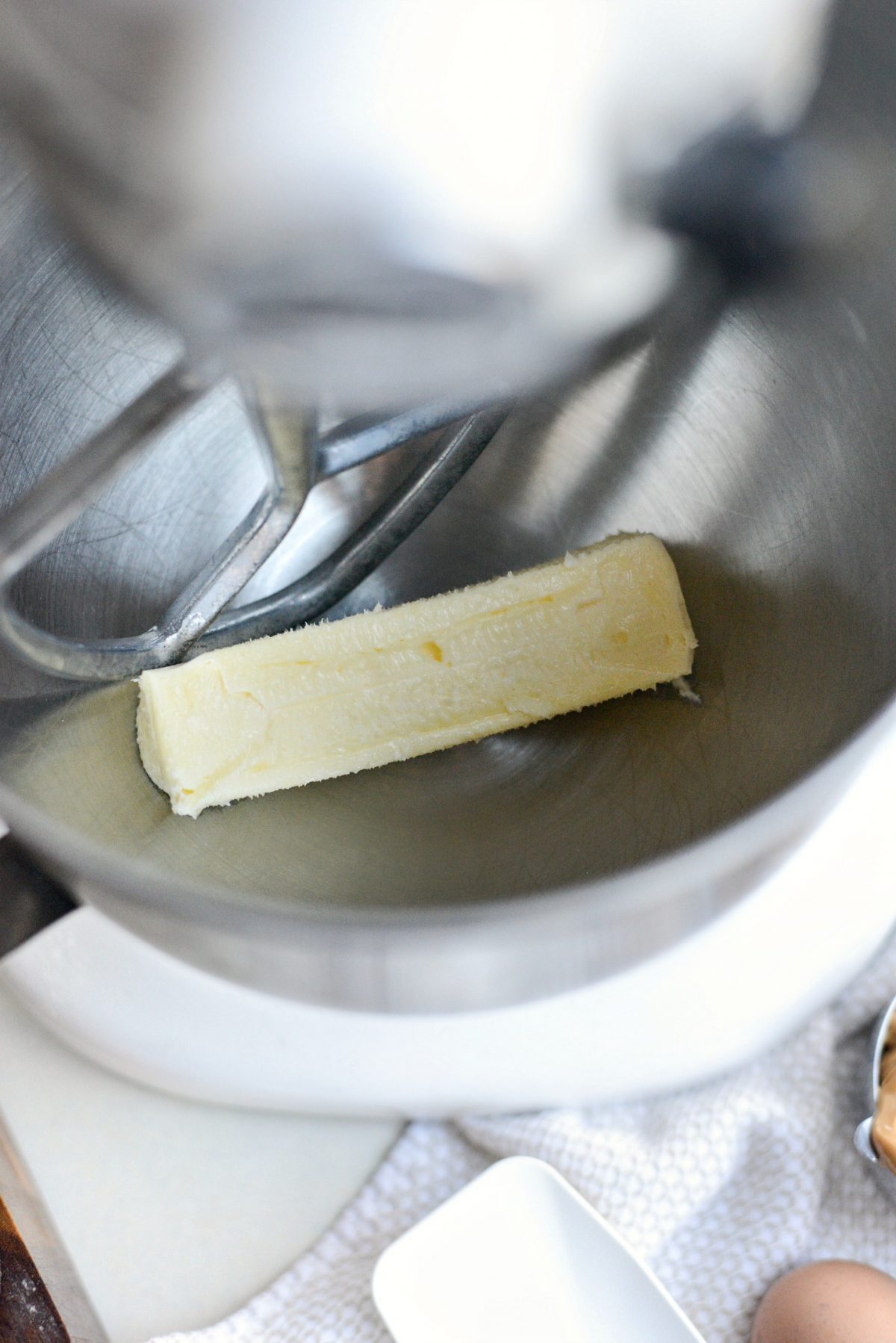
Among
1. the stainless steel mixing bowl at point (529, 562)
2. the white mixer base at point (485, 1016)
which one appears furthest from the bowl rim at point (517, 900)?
the white mixer base at point (485, 1016)

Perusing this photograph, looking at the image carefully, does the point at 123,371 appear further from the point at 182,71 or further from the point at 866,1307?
the point at 866,1307

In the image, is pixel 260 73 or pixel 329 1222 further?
pixel 329 1222

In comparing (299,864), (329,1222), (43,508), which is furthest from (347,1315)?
(43,508)

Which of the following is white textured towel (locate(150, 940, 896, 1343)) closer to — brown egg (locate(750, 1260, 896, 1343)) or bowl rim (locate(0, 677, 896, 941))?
brown egg (locate(750, 1260, 896, 1343))

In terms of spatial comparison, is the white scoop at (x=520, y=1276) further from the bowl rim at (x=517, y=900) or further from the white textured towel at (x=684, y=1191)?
the bowl rim at (x=517, y=900)

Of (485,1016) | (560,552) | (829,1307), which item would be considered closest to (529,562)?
(560,552)

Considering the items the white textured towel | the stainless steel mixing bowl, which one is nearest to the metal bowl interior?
the stainless steel mixing bowl
